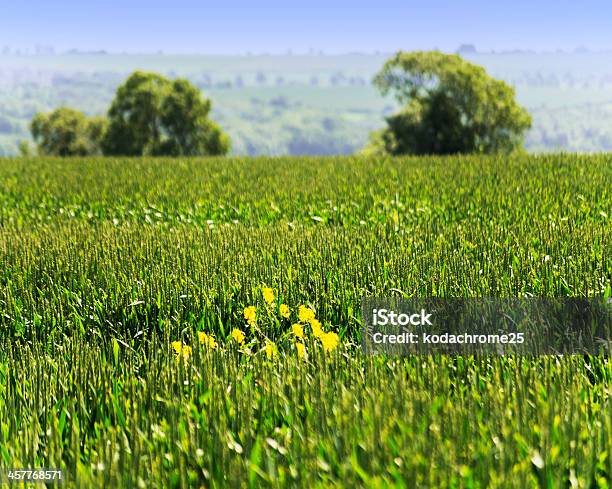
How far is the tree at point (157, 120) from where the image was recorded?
48719mm

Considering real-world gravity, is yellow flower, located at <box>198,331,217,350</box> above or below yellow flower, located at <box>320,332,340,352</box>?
below

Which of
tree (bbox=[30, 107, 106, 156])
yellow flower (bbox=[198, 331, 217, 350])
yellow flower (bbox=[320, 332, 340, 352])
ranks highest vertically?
yellow flower (bbox=[320, 332, 340, 352])

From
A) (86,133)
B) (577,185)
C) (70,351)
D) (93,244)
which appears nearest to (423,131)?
(86,133)

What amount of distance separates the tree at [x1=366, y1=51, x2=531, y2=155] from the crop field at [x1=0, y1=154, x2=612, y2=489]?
109 ft

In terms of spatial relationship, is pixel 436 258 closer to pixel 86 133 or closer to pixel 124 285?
pixel 124 285

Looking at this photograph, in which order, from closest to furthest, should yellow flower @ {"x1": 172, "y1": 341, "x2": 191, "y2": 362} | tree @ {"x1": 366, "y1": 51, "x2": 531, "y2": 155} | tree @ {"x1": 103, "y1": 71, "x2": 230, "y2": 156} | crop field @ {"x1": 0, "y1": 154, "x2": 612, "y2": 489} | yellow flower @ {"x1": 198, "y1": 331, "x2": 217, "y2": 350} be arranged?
crop field @ {"x1": 0, "y1": 154, "x2": 612, "y2": 489}
yellow flower @ {"x1": 172, "y1": 341, "x2": 191, "y2": 362}
yellow flower @ {"x1": 198, "y1": 331, "x2": 217, "y2": 350}
tree @ {"x1": 366, "y1": 51, "x2": 531, "y2": 155}
tree @ {"x1": 103, "y1": 71, "x2": 230, "y2": 156}

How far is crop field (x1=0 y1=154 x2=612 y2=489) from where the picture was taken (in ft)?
9.39

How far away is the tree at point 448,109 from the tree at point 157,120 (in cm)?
1285

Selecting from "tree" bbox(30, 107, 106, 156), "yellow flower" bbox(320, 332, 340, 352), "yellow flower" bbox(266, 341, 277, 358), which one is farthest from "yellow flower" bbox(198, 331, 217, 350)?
"tree" bbox(30, 107, 106, 156)

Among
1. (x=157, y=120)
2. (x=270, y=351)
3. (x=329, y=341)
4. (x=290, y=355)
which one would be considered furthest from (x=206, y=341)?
(x=157, y=120)

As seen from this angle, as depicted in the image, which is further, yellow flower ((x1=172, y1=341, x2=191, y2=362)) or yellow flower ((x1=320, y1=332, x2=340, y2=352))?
yellow flower ((x1=320, y1=332, x2=340, y2=352))

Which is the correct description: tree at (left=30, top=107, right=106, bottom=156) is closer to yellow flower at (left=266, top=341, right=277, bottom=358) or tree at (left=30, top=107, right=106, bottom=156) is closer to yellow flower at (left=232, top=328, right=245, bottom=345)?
yellow flower at (left=232, top=328, right=245, bottom=345)

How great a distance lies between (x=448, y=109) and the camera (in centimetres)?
4494

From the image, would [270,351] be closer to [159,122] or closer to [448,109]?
[448,109]
